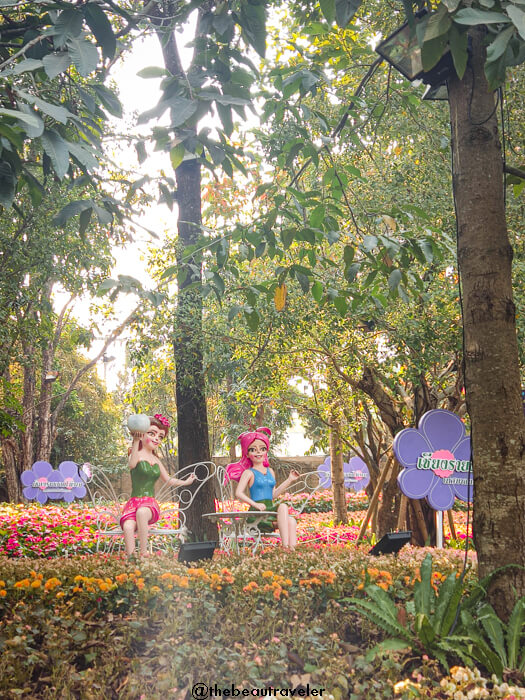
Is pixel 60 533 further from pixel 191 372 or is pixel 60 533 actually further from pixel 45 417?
pixel 45 417

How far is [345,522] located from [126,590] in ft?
32.6

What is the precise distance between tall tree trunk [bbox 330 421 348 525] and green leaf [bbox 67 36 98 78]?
31.6 feet

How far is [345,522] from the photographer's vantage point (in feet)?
42.1

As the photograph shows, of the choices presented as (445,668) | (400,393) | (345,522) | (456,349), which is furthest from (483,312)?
(345,522)

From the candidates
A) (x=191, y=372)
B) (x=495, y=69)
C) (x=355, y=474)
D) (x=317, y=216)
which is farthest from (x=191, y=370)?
(x=355, y=474)

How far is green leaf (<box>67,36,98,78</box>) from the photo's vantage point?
221cm

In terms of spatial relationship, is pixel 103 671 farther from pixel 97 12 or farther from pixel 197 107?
pixel 97 12

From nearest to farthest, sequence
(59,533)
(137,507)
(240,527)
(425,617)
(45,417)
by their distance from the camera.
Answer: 1. (425,617)
2. (137,507)
3. (240,527)
4. (59,533)
5. (45,417)

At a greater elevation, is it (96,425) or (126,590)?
(96,425)

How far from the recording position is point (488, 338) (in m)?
3.26

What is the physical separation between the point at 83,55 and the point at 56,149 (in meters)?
0.36

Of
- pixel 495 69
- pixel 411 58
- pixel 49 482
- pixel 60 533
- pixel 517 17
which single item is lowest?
pixel 60 533

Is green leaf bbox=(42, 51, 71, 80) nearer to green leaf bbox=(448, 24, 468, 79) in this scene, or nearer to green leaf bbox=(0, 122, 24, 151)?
green leaf bbox=(0, 122, 24, 151)

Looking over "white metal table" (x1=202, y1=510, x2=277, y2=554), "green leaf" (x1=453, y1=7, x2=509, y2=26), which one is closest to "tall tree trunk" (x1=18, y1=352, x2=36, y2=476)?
"white metal table" (x1=202, y1=510, x2=277, y2=554)
